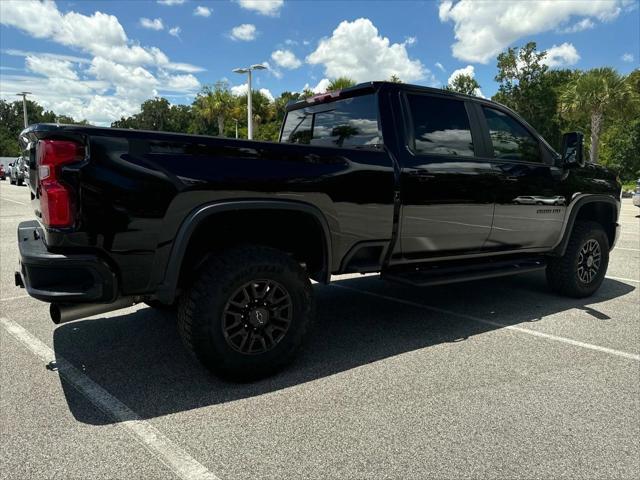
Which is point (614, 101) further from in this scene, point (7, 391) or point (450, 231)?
point (7, 391)

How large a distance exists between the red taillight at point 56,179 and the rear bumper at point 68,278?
0.64 feet

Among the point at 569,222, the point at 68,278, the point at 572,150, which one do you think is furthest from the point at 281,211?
the point at 569,222

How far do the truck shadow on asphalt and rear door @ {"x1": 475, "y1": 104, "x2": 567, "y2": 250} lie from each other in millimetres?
765

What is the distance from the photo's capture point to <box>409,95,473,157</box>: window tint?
4.03m

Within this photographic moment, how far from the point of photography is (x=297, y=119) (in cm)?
491

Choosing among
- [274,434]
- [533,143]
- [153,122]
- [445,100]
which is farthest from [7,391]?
[153,122]

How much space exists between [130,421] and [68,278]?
85 cm

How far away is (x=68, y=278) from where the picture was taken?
271cm

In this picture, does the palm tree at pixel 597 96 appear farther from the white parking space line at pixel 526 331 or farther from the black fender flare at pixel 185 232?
the black fender flare at pixel 185 232

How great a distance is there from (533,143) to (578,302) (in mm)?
1782

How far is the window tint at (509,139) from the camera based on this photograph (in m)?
4.57

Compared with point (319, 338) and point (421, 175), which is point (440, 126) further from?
point (319, 338)

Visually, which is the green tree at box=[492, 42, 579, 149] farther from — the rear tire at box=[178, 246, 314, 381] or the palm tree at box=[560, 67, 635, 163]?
the rear tire at box=[178, 246, 314, 381]

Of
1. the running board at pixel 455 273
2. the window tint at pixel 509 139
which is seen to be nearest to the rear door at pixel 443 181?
the running board at pixel 455 273
